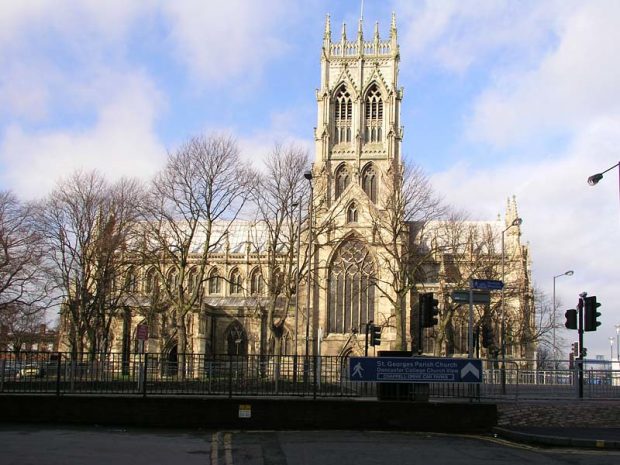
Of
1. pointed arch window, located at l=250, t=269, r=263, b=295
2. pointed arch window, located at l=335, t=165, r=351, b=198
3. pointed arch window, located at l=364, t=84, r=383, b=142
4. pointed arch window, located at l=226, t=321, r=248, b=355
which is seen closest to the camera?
pointed arch window, located at l=226, t=321, r=248, b=355

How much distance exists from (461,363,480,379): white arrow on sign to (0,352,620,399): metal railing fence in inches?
16.7

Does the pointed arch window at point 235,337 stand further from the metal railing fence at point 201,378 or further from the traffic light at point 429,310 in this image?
the metal railing fence at point 201,378

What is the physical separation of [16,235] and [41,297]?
3.49 metres

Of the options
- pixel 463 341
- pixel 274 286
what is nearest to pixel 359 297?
pixel 463 341

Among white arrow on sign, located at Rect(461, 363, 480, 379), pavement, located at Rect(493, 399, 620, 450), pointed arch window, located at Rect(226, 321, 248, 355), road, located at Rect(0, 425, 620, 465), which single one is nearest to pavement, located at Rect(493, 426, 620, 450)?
pavement, located at Rect(493, 399, 620, 450)

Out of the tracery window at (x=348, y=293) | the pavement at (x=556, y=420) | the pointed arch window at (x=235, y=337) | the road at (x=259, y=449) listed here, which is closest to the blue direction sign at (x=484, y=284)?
the pavement at (x=556, y=420)

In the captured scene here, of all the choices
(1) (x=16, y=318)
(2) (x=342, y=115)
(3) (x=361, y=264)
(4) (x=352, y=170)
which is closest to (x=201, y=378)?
(1) (x=16, y=318)

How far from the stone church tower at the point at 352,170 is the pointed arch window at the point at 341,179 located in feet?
0.31

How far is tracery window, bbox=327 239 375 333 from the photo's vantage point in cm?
6144

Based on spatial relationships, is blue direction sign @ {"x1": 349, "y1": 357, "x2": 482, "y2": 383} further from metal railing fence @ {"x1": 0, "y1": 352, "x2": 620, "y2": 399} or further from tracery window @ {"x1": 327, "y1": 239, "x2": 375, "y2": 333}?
tracery window @ {"x1": 327, "y1": 239, "x2": 375, "y2": 333}

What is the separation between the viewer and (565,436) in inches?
639

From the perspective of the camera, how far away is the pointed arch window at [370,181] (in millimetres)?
68188

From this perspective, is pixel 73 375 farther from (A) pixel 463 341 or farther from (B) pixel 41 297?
(A) pixel 463 341

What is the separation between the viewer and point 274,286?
42.7 meters
